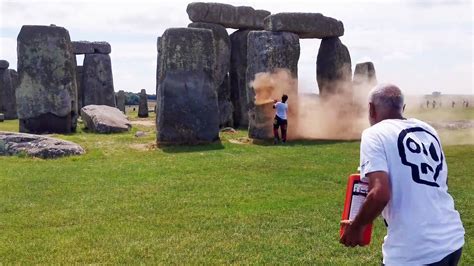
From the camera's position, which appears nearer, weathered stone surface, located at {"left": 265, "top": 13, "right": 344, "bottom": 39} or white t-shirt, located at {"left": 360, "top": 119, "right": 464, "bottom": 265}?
white t-shirt, located at {"left": 360, "top": 119, "right": 464, "bottom": 265}

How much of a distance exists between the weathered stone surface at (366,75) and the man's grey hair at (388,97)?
18.1m

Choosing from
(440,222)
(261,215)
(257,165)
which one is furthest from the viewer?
(257,165)

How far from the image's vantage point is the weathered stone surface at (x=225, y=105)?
71.9 feet

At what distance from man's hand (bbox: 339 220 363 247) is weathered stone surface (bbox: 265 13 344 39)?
14219 mm

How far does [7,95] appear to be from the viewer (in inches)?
1243

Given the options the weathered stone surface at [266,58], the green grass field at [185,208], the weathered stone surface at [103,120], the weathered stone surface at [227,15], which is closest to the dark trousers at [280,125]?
the weathered stone surface at [266,58]

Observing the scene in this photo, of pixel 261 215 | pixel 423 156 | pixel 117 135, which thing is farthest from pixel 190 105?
pixel 423 156

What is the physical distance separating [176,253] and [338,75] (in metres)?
14.9

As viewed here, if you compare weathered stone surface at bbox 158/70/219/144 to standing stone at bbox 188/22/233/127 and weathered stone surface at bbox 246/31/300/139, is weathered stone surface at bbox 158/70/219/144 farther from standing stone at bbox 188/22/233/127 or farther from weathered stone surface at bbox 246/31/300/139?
standing stone at bbox 188/22/233/127

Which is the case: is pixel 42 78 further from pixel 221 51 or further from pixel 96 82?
pixel 96 82

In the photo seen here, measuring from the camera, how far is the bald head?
11.7ft

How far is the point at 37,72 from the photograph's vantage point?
1878cm

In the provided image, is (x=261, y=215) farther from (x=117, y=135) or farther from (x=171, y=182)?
(x=117, y=135)

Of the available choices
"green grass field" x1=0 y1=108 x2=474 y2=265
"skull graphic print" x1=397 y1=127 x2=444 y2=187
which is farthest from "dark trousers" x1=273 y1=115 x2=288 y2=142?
"skull graphic print" x1=397 y1=127 x2=444 y2=187
